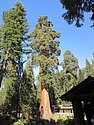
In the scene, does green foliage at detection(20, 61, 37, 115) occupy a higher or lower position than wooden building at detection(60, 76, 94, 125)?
higher

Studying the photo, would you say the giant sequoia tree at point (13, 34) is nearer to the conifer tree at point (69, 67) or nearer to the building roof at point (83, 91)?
the building roof at point (83, 91)

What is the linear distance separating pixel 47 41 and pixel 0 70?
9.81 m

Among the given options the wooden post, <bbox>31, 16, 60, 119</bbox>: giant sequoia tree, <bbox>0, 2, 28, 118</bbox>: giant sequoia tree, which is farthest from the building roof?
<bbox>31, 16, 60, 119</bbox>: giant sequoia tree

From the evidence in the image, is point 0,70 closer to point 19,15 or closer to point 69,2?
point 19,15

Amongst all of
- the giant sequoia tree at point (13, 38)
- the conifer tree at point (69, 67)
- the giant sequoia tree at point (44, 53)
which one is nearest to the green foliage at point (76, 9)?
the giant sequoia tree at point (13, 38)

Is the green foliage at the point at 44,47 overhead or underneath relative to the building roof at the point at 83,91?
overhead

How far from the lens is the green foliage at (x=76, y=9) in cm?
1377

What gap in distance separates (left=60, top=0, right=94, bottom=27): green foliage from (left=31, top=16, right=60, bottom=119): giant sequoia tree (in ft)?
78.9

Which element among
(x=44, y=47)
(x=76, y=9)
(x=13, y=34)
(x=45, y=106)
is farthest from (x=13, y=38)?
(x=76, y=9)

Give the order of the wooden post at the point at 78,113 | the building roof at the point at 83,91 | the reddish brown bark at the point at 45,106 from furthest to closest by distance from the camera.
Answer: the reddish brown bark at the point at 45,106
the wooden post at the point at 78,113
the building roof at the point at 83,91

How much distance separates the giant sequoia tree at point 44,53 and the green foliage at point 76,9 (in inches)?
947

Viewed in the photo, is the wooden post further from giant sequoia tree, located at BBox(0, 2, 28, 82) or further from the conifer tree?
the conifer tree

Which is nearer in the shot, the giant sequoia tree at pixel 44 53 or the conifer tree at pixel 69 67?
the giant sequoia tree at pixel 44 53

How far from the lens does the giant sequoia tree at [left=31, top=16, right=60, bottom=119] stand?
3903 centimetres
